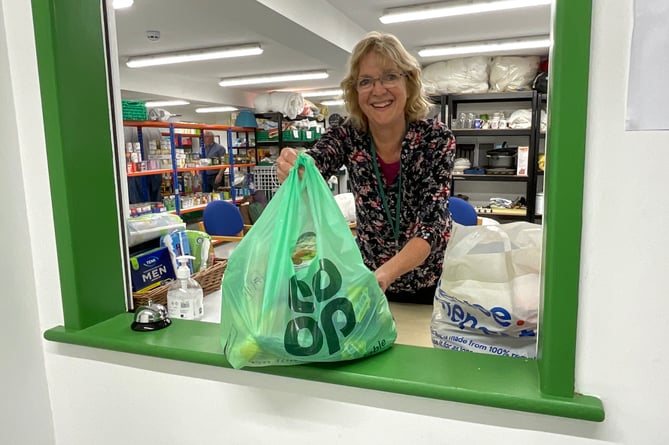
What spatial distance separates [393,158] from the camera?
1.36 meters

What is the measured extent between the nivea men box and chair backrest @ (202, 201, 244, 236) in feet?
9.14

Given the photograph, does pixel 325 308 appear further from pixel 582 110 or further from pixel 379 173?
pixel 379 173

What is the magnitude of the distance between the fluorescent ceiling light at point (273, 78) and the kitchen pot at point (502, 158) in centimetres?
305

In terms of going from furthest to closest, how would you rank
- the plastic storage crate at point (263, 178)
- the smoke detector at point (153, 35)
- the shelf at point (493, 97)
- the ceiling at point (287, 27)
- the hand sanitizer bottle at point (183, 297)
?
1. the plastic storage crate at point (263, 178)
2. the shelf at point (493, 97)
3. the smoke detector at point (153, 35)
4. the ceiling at point (287, 27)
5. the hand sanitizer bottle at point (183, 297)

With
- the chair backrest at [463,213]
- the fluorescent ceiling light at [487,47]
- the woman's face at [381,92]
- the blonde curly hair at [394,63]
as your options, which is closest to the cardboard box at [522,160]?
the fluorescent ceiling light at [487,47]

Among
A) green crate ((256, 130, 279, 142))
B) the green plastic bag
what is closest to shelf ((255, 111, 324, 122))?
green crate ((256, 130, 279, 142))

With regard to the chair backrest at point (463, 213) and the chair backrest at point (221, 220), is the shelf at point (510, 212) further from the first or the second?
the chair backrest at point (221, 220)

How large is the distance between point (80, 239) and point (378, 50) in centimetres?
84

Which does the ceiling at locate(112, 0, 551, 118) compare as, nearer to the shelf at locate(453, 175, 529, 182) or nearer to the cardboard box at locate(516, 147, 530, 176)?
the cardboard box at locate(516, 147, 530, 176)

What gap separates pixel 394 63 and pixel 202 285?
81cm

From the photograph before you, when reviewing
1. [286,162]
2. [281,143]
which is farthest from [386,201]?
[281,143]

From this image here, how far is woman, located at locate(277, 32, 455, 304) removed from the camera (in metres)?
1.27

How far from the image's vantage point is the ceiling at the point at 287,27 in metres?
3.61

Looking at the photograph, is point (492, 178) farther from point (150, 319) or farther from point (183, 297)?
point (150, 319)
